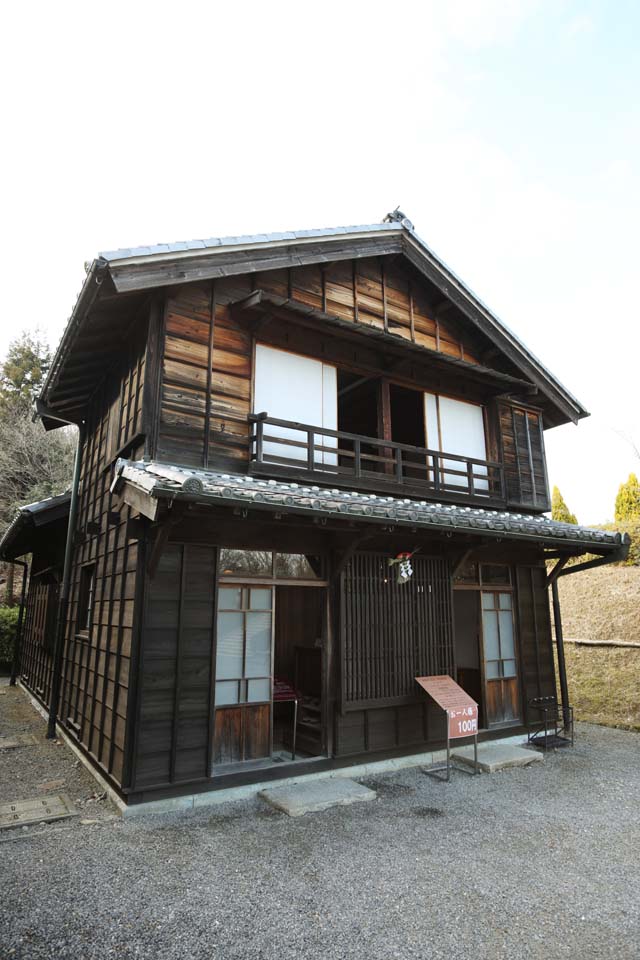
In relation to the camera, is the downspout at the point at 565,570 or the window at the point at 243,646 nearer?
the window at the point at 243,646

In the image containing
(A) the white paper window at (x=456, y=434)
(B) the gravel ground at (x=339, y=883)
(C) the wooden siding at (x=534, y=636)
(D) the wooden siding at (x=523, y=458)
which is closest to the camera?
(B) the gravel ground at (x=339, y=883)

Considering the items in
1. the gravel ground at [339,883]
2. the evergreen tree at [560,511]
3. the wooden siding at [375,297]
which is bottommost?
the gravel ground at [339,883]

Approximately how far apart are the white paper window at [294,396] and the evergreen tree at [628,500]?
1533 cm

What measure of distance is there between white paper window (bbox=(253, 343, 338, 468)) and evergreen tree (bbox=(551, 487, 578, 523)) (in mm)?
16175

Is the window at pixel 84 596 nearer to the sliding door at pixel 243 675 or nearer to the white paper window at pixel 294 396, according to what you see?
the sliding door at pixel 243 675

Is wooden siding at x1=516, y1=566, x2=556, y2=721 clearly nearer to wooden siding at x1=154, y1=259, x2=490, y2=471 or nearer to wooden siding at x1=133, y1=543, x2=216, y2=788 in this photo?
wooden siding at x1=154, y1=259, x2=490, y2=471

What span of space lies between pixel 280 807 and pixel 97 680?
285cm

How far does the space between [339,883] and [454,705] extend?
10.5 ft

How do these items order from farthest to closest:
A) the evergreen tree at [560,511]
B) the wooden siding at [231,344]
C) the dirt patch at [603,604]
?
the evergreen tree at [560,511] < the dirt patch at [603,604] < the wooden siding at [231,344]

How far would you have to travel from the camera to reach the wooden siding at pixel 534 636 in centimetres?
912

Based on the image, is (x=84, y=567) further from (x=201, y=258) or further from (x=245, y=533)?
(x=201, y=258)

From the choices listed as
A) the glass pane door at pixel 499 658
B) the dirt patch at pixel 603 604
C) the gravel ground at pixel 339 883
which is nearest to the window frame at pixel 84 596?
the gravel ground at pixel 339 883

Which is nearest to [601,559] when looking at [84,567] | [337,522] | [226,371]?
[337,522]

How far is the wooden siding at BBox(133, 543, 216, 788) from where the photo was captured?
5.56m
